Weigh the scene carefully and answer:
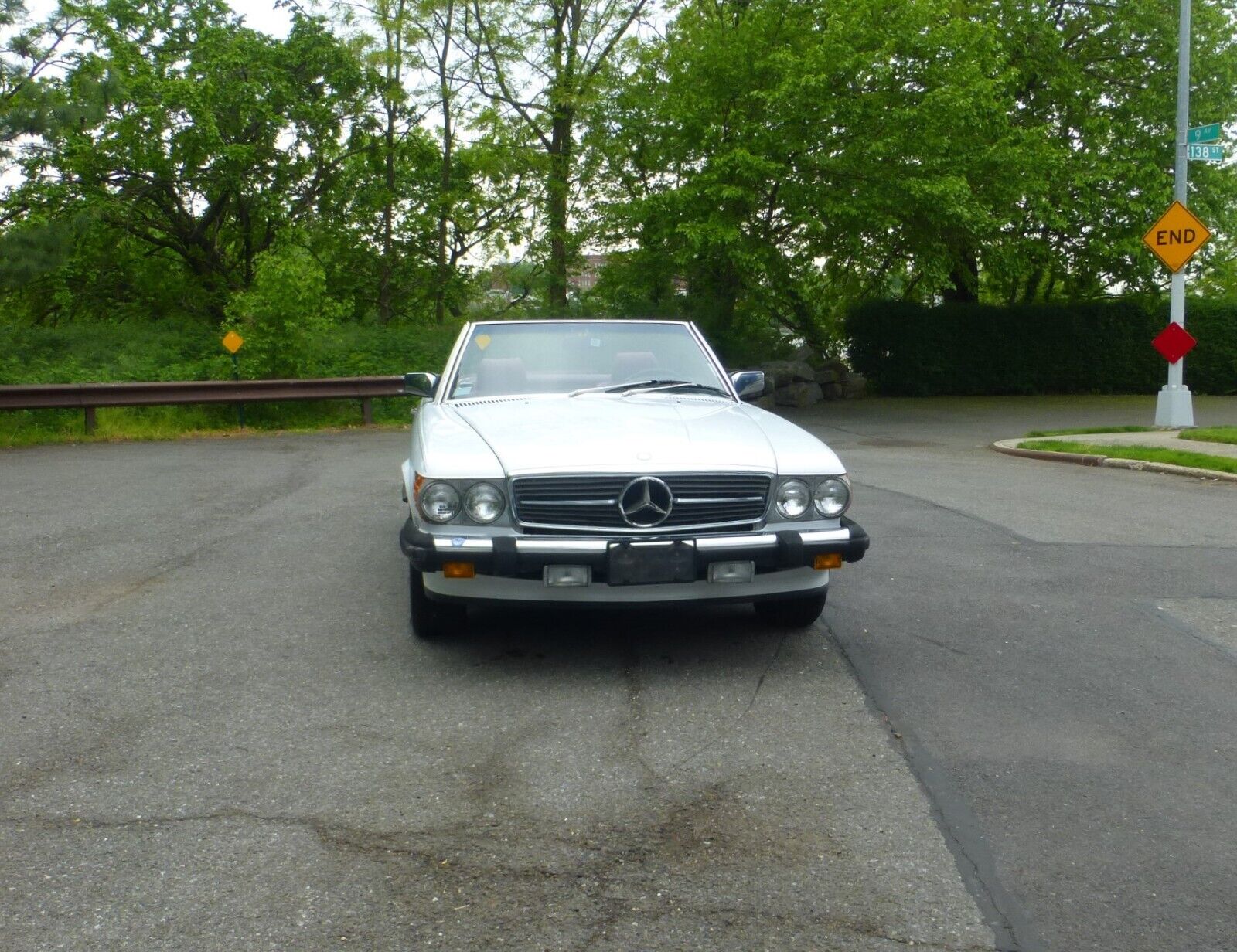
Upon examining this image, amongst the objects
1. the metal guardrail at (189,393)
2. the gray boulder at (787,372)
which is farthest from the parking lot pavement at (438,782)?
the gray boulder at (787,372)

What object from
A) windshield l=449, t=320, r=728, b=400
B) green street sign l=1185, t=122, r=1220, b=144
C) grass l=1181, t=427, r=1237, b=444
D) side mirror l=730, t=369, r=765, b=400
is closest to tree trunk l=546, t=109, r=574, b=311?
green street sign l=1185, t=122, r=1220, b=144

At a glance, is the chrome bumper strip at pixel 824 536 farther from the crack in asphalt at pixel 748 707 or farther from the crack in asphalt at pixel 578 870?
the crack in asphalt at pixel 578 870

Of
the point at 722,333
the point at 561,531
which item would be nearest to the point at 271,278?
the point at 722,333

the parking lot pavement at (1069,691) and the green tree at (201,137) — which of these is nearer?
the parking lot pavement at (1069,691)

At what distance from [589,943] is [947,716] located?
224 cm

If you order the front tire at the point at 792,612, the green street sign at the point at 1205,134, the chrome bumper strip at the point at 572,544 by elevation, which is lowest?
the front tire at the point at 792,612

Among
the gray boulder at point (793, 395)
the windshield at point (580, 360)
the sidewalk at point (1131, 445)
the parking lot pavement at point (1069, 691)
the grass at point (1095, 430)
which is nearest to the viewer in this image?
the parking lot pavement at point (1069, 691)

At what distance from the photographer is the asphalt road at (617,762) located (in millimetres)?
3205

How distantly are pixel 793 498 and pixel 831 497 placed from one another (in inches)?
7.1

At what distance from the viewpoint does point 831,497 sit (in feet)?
18.0

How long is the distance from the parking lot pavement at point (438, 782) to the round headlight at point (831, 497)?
68cm

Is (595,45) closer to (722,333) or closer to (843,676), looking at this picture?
(722,333)

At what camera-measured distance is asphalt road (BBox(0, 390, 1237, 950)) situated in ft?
10.5

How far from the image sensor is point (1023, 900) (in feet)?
10.8
